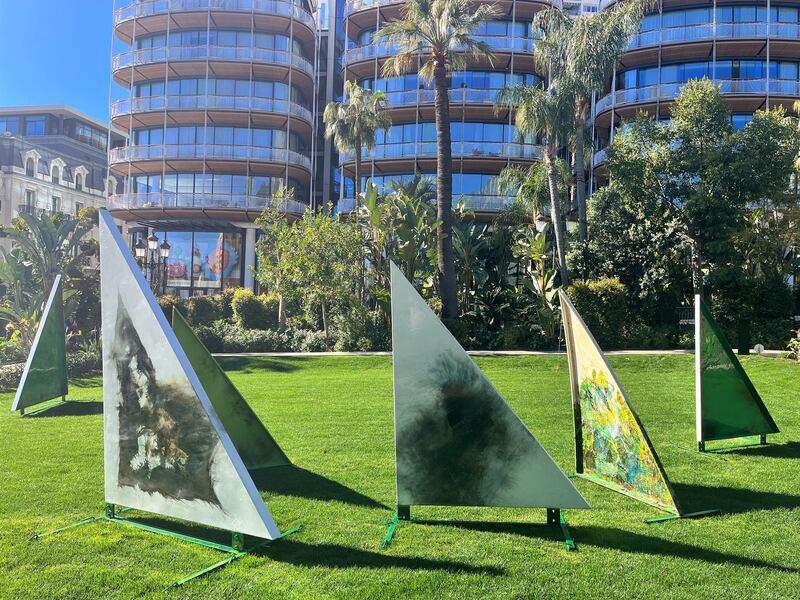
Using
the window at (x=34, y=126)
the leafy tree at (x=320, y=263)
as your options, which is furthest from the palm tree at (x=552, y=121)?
the window at (x=34, y=126)

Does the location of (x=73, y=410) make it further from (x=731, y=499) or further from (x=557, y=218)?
(x=557, y=218)

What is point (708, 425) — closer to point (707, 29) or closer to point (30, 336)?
point (30, 336)

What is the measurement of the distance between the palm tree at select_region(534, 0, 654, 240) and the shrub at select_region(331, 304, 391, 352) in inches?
375

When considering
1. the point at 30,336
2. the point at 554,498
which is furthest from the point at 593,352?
the point at 30,336

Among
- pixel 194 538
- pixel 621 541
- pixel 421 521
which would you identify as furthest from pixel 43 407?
pixel 621 541

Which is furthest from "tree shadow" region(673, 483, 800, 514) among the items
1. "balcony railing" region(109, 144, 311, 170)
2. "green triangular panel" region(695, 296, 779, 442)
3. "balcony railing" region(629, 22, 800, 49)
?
"balcony railing" region(109, 144, 311, 170)

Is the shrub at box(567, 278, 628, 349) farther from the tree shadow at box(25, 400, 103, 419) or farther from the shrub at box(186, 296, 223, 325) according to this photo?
the shrub at box(186, 296, 223, 325)

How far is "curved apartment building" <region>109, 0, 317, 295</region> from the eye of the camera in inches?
1489

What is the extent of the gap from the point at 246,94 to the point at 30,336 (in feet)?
83.9

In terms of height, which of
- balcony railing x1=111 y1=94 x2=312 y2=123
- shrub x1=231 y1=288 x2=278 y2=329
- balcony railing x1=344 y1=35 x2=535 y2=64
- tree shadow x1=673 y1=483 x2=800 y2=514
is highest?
balcony railing x1=344 y1=35 x2=535 y2=64

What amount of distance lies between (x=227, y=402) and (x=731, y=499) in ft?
17.2

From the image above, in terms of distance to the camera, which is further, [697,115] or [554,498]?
[697,115]

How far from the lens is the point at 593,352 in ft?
19.1

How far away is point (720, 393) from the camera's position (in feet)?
25.7
